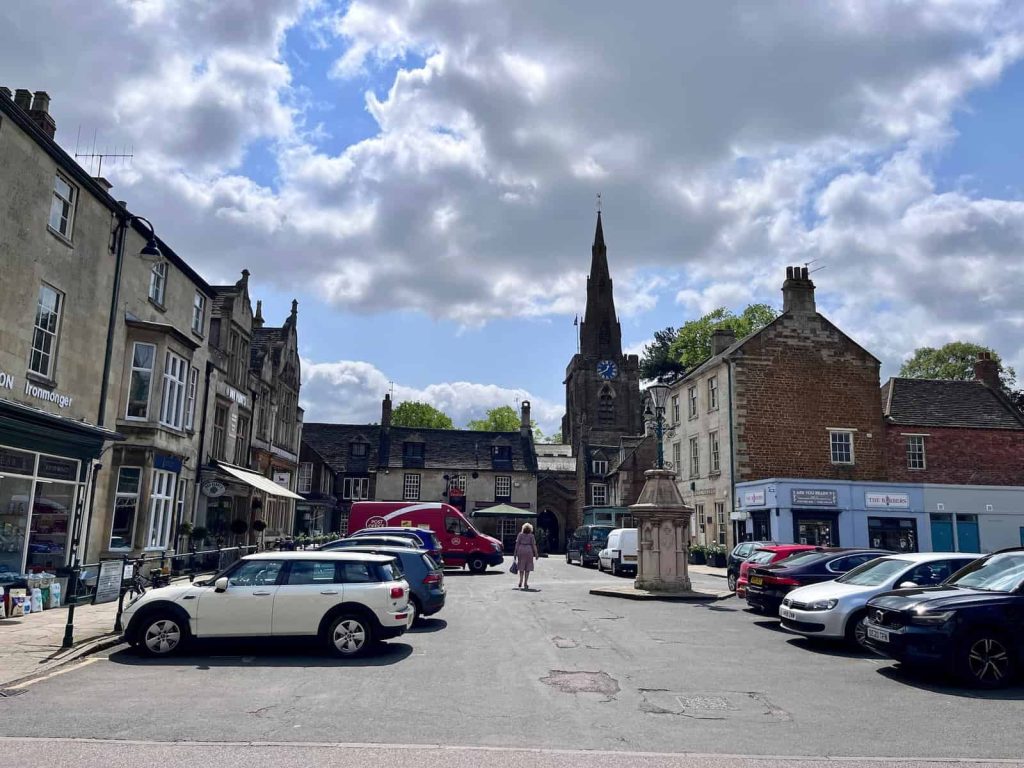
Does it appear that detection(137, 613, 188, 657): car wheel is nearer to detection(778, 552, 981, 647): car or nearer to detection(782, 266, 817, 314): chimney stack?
detection(778, 552, 981, 647): car

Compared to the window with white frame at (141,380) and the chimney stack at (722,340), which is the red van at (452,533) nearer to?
the window with white frame at (141,380)

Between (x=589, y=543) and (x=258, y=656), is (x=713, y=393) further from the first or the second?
(x=258, y=656)

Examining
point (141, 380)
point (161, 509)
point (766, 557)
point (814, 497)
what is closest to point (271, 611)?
point (141, 380)

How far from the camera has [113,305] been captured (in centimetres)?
1805

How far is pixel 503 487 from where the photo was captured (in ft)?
185

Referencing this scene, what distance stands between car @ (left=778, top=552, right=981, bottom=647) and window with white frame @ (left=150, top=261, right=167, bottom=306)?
16967mm

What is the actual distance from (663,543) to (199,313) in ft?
50.4

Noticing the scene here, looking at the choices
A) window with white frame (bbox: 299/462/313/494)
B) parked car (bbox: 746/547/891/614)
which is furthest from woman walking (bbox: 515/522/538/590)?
window with white frame (bbox: 299/462/313/494)

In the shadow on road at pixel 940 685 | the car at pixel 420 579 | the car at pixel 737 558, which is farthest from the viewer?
the car at pixel 737 558

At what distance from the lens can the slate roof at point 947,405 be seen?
3556 cm

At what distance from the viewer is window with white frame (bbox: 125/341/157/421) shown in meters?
19.2

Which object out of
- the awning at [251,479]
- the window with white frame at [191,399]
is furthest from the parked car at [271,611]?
the awning at [251,479]

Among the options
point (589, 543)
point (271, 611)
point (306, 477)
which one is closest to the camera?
point (271, 611)

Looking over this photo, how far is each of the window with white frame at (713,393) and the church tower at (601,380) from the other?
29166mm
